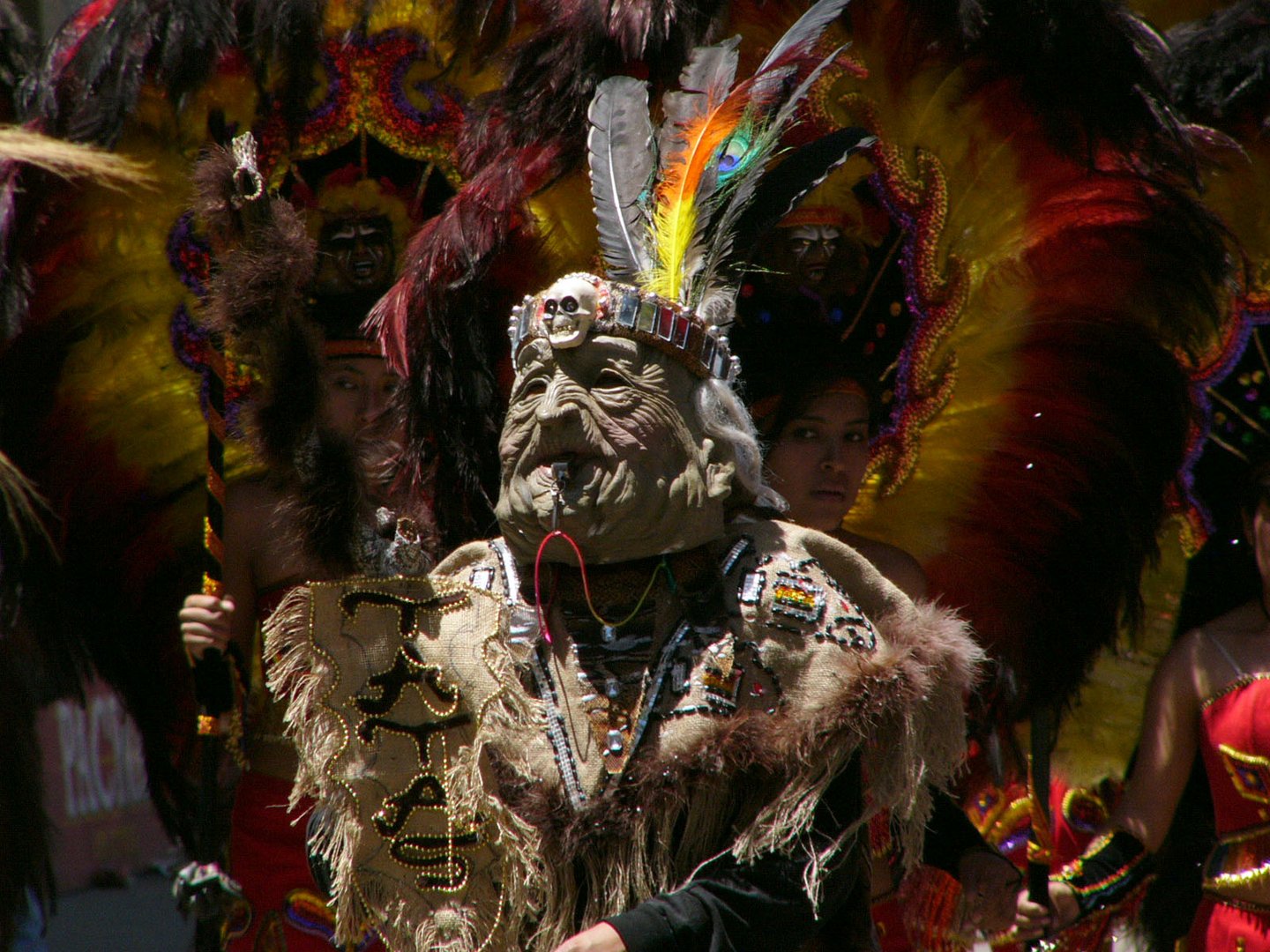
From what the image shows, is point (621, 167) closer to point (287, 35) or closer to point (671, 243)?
point (671, 243)

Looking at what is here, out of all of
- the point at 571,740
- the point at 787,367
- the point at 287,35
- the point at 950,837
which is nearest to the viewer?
the point at 571,740

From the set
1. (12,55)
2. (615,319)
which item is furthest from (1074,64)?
(12,55)

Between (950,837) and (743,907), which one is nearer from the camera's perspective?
(743,907)

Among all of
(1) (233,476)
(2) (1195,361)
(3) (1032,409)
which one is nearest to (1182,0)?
(2) (1195,361)

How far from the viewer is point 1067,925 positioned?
3533 millimetres

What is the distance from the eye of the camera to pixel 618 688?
2.72 meters

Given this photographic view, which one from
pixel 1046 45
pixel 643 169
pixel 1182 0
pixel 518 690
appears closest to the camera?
pixel 518 690

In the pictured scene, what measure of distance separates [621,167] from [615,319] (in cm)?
41

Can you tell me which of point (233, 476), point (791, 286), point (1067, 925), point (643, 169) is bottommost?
point (1067, 925)

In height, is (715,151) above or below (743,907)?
above

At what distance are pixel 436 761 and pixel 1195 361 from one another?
2.20 metres

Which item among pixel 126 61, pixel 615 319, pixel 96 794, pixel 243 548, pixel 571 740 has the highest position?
pixel 126 61

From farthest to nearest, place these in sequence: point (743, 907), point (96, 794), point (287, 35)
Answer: point (96, 794) → point (287, 35) → point (743, 907)

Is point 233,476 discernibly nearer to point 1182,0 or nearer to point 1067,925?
point 1067,925
